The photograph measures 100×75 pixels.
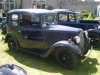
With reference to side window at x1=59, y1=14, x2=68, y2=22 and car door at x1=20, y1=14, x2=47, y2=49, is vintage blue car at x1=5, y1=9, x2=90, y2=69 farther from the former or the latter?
side window at x1=59, y1=14, x2=68, y2=22

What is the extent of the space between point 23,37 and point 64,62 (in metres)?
2.00

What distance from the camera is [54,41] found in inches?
328

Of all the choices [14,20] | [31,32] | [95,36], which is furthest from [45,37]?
[95,36]

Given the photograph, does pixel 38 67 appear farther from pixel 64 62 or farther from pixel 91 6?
pixel 91 6

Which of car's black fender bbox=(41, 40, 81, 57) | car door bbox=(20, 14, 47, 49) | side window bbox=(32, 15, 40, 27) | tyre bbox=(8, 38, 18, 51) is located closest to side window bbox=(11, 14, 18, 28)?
car door bbox=(20, 14, 47, 49)

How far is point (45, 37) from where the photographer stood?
8438mm

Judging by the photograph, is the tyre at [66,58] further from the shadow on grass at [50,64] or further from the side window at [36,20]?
the side window at [36,20]

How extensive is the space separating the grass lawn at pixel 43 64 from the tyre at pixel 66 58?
0.18m

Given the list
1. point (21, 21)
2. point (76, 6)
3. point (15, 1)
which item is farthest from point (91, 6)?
point (21, 21)

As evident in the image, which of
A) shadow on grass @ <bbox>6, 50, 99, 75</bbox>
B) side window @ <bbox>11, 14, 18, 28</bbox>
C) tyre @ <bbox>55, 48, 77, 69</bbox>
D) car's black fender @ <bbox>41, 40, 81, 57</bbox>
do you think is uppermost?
side window @ <bbox>11, 14, 18, 28</bbox>

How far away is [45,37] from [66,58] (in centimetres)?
115

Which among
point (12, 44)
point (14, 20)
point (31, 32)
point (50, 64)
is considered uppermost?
point (14, 20)

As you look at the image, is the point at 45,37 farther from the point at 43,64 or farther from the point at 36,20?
the point at 43,64

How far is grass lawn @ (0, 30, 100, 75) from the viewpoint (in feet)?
25.3
